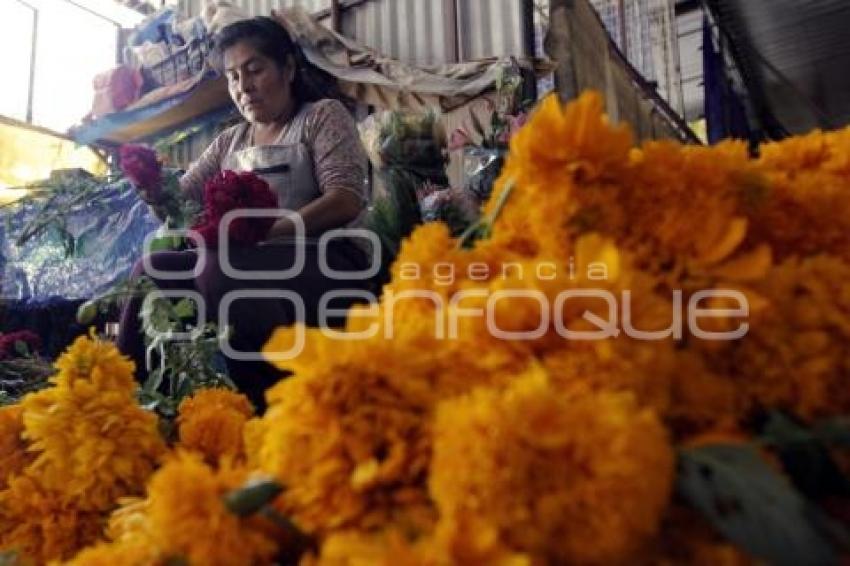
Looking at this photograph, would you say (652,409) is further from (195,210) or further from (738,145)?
(195,210)

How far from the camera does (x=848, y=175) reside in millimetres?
538

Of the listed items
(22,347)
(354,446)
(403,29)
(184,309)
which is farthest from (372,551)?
(403,29)

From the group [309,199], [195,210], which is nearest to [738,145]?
[309,199]

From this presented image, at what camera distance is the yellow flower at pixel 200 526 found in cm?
39

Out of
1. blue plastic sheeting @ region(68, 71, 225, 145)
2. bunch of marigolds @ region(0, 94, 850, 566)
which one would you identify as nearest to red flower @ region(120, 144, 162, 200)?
bunch of marigolds @ region(0, 94, 850, 566)

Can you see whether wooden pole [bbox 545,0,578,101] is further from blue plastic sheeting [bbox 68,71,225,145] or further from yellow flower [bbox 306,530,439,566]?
blue plastic sheeting [bbox 68,71,225,145]

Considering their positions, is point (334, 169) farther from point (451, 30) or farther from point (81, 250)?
point (451, 30)

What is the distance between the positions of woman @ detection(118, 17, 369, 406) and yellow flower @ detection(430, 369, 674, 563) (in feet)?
2.57

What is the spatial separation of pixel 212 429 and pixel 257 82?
3.65 feet

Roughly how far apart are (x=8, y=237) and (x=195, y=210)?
167cm

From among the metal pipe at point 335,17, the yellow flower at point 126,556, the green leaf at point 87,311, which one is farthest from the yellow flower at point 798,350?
the metal pipe at point 335,17

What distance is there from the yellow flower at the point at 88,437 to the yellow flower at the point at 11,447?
8cm

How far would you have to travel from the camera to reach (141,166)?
4.14 feet

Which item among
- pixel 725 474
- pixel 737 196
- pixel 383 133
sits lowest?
pixel 725 474
